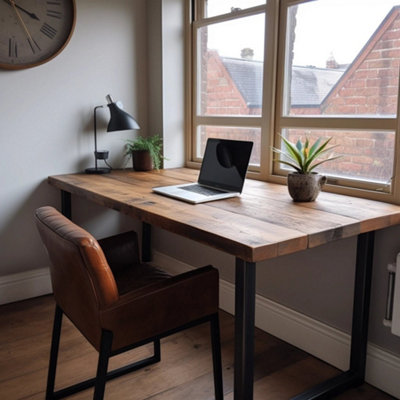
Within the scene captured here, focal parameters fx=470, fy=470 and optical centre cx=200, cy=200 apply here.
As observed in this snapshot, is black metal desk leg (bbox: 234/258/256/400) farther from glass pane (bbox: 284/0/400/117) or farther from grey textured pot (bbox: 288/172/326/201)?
glass pane (bbox: 284/0/400/117)

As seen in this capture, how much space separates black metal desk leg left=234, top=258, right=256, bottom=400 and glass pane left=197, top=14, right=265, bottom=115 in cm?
130

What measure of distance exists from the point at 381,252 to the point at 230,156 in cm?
76

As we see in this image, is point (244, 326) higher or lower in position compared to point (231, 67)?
lower

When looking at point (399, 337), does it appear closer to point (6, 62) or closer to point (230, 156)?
point (230, 156)

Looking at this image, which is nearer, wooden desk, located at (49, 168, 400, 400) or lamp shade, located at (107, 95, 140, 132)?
wooden desk, located at (49, 168, 400, 400)

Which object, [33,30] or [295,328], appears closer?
[295,328]

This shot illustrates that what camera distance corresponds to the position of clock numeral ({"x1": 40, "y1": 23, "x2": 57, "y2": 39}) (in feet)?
8.36

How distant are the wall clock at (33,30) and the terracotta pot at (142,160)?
71cm

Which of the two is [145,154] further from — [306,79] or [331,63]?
[331,63]

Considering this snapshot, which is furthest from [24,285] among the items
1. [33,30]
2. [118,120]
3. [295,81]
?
[295,81]

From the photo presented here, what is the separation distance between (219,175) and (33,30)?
1312mm

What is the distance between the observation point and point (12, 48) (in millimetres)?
2480

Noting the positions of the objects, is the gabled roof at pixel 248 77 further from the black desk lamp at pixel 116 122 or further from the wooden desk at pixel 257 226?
the black desk lamp at pixel 116 122

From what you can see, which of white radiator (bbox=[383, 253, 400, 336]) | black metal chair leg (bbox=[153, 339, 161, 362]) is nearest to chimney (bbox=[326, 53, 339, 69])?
white radiator (bbox=[383, 253, 400, 336])
